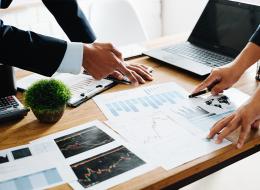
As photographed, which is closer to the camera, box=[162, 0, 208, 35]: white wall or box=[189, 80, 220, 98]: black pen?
box=[189, 80, 220, 98]: black pen

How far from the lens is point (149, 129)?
101 cm

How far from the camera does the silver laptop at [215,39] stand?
1437 mm

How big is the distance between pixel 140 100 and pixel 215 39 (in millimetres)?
569

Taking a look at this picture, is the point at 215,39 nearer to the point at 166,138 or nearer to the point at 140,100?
the point at 140,100

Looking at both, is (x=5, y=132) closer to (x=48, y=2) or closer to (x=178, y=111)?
(x=178, y=111)

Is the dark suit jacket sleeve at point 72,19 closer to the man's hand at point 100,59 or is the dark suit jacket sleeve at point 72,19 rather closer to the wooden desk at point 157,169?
the wooden desk at point 157,169

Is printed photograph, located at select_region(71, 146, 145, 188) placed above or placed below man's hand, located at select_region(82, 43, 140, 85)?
below

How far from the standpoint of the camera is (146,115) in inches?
42.9

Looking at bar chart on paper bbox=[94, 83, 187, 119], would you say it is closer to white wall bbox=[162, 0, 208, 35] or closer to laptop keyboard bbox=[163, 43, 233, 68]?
laptop keyboard bbox=[163, 43, 233, 68]

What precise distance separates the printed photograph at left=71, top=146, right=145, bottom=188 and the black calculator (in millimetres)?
309

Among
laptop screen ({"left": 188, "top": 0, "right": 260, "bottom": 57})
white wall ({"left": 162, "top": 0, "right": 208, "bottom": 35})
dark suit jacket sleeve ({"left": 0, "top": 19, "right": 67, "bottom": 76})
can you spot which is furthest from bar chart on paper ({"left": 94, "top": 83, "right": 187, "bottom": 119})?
white wall ({"left": 162, "top": 0, "right": 208, "bottom": 35})

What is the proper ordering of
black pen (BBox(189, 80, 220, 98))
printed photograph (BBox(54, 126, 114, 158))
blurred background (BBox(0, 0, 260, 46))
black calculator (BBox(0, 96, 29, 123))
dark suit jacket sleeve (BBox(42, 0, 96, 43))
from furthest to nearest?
blurred background (BBox(0, 0, 260, 46)), dark suit jacket sleeve (BBox(42, 0, 96, 43)), black pen (BBox(189, 80, 220, 98)), black calculator (BBox(0, 96, 29, 123)), printed photograph (BBox(54, 126, 114, 158))

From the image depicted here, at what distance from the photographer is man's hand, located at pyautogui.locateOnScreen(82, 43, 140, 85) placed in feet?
3.76

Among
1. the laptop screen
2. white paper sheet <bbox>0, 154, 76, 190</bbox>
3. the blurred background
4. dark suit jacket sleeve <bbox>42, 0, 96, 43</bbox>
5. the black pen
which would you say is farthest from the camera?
the blurred background
